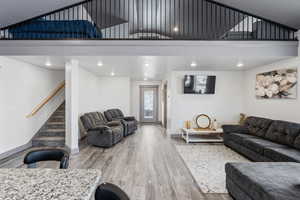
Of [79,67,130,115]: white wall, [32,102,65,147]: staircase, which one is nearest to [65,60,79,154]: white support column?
[32,102,65,147]: staircase

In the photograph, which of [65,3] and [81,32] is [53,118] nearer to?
[81,32]

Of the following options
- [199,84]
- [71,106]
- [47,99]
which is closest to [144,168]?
[71,106]

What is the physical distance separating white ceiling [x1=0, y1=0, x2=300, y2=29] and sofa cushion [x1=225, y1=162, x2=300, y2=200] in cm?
319

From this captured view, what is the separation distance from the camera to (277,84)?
4.24 metres

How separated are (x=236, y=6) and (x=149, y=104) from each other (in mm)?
6282

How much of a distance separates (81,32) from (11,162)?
337 centimetres

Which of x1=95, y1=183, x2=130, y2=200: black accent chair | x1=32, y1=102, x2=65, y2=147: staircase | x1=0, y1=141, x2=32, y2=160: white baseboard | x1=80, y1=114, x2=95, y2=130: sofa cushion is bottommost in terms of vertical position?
x1=0, y1=141, x2=32, y2=160: white baseboard

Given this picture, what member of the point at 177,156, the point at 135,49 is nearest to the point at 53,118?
the point at 135,49

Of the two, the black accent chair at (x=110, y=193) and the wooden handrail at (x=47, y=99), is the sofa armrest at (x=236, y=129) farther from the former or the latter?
the wooden handrail at (x=47, y=99)

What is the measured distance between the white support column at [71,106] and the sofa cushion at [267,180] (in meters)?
3.64

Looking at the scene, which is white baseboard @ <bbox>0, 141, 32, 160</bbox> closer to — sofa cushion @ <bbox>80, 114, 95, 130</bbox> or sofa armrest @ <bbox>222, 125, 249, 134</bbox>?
sofa cushion @ <bbox>80, 114, 95, 130</bbox>

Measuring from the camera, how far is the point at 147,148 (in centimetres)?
458

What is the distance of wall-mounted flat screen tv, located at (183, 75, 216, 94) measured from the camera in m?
5.70

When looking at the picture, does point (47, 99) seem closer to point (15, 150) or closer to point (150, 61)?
point (15, 150)
